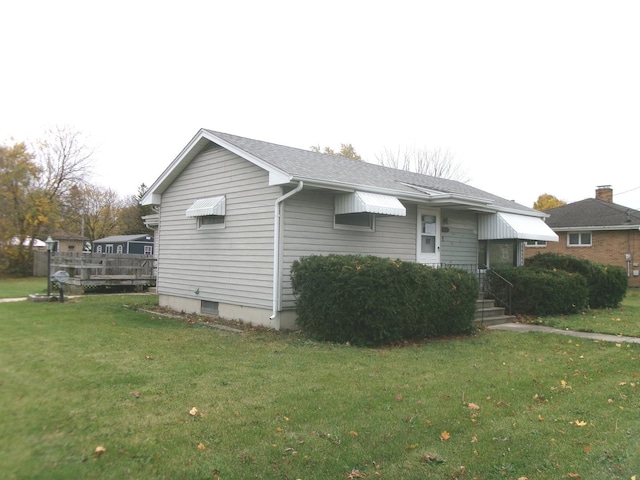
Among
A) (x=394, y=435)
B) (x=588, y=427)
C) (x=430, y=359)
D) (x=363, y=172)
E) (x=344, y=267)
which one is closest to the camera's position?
(x=394, y=435)

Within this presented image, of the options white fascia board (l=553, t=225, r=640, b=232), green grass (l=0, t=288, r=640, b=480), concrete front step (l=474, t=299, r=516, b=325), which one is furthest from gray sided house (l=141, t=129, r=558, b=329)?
white fascia board (l=553, t=225, r=640, b=232)

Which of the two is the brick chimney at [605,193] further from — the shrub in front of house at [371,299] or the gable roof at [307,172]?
the shrub in front of house at [371,299]

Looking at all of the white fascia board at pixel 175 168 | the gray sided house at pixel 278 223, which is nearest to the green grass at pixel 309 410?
the gray sided house at pixel 278 223

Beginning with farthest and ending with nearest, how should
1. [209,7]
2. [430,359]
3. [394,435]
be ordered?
[209,7] < [430,359] < [394,435]

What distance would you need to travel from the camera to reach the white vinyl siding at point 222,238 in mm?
9977

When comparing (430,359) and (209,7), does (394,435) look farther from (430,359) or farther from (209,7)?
(209,7)

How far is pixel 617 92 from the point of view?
46.0 feet

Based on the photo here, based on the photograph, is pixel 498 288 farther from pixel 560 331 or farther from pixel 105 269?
pixel 105 269

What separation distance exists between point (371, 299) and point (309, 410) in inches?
141

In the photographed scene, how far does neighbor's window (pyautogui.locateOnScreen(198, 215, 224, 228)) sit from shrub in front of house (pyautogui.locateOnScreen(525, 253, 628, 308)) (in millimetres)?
9051

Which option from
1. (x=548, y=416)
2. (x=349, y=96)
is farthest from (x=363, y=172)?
(x=349, y=96)

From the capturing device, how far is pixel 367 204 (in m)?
9.84

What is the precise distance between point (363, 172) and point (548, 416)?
871cm

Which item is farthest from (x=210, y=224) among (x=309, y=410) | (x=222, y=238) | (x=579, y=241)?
(x=579, y=241)
